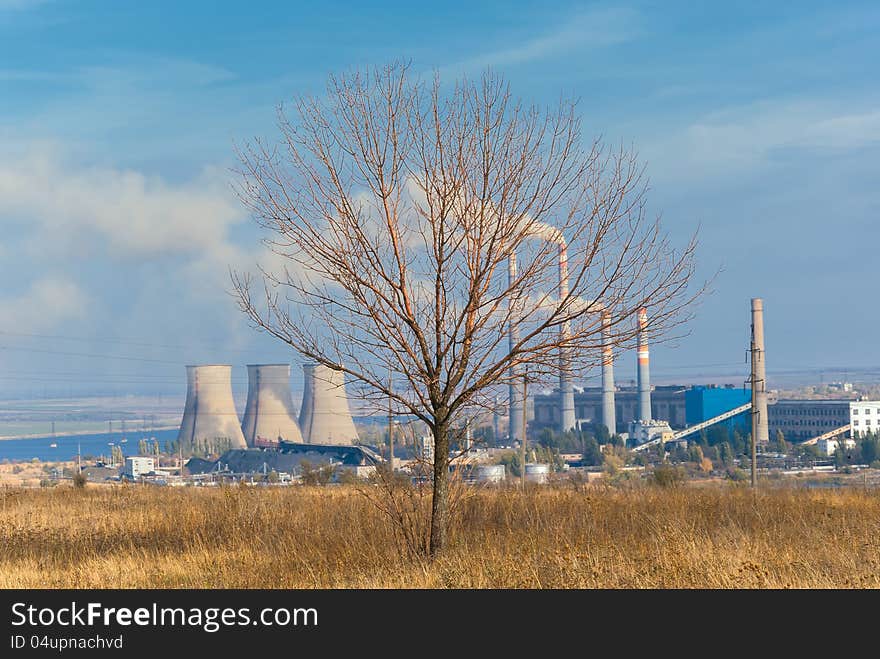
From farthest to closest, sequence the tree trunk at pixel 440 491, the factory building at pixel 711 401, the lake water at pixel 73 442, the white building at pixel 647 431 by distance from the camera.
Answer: the lake water at pixel 73 442, the factory building at pixel 711 401, the white building at pixel 647 431, the tree trunk at pixel 440 491

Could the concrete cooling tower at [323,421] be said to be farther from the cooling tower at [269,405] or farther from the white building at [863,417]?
the white building at [863,417]

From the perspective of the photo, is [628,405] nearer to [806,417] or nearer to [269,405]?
[806,417]

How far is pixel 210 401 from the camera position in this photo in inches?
2490

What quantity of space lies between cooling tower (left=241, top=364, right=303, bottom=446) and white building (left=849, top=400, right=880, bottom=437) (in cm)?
3923

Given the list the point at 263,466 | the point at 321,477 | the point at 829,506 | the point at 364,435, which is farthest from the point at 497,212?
the point at 364,435

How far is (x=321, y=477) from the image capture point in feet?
80.2

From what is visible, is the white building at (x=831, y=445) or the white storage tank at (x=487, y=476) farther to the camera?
the white building at (x=831, y=445)

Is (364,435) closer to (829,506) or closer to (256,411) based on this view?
(256,411)

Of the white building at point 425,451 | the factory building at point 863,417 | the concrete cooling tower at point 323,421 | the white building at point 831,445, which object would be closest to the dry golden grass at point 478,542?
the white building at point 425,451

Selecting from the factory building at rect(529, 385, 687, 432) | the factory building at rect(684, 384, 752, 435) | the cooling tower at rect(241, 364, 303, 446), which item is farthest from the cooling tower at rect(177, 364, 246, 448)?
the factory building at rect(684, 384, 752, 435)

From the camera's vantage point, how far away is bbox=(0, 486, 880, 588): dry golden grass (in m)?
7.48

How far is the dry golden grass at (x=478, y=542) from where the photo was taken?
7.48 metres

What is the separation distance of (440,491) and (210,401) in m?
57.1

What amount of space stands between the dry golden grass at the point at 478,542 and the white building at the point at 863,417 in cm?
6170
